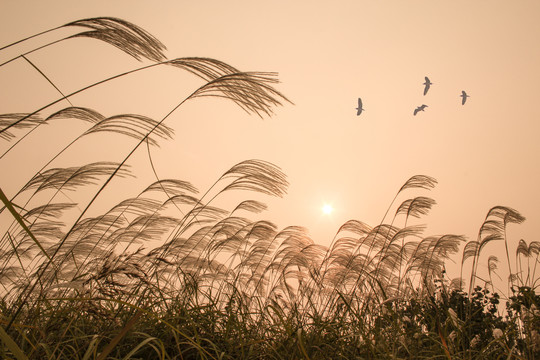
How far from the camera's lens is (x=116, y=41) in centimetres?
154

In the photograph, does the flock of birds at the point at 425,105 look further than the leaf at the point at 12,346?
Yes

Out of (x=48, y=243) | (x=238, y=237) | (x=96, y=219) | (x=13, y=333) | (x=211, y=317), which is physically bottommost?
(x=13, y=333)

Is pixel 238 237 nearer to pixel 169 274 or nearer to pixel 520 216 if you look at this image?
pixel 169 274

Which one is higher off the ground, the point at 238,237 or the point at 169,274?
the point at 238,237

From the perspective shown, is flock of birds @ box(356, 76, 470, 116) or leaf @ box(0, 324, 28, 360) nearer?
leaf @ box(0, 324, 28, 360)

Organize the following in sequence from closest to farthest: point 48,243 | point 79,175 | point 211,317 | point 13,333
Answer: point 13,333 < point 211,317 < point 79,175 < point 48,243

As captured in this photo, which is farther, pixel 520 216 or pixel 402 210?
pixel 402 210

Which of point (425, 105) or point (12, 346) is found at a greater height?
point (425, 105)

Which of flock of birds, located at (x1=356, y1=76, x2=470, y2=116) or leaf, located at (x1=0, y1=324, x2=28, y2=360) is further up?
flock of birds, located at (x1=356, y1=76, x2=470, y2=116)

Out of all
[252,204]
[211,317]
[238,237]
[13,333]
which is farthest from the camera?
[238,237]

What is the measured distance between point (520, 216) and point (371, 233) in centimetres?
155

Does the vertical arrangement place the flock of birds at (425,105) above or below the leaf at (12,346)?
above

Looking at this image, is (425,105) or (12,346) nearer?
(12,346)

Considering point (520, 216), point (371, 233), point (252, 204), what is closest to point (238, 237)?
point (252, 204)
